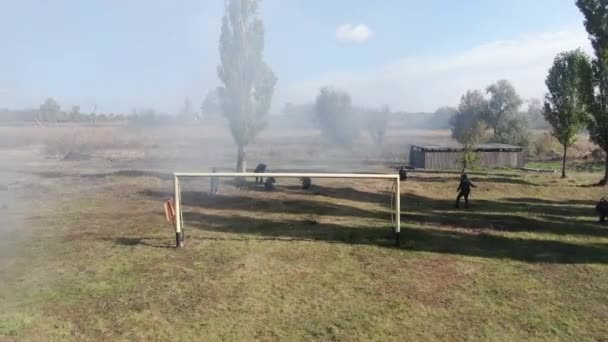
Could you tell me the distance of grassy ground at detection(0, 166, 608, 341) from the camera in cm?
903

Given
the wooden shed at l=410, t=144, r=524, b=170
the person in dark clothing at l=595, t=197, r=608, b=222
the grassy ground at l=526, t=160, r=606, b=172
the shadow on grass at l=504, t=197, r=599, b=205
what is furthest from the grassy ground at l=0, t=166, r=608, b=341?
the grassy ground at l=526, t=160, r=606, b=172

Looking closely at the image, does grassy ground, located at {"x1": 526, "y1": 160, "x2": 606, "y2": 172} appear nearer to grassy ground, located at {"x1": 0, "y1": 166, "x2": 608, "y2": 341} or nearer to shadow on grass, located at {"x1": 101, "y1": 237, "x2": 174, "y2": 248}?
grassy ground, located at {"x1": 0, "y1": 166, "x2": 608, "y2": 341}

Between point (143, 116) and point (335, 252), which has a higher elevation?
point (143, 116)

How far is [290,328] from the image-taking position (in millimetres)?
8953

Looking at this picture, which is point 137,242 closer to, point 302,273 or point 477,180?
point 302,273

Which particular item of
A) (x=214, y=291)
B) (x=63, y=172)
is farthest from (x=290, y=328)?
(x=63, y=172)

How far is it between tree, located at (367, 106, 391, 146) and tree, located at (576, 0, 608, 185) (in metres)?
44.9

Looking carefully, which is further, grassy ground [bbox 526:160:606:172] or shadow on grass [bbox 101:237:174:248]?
grassy ground [bbox 526:160:606:172]

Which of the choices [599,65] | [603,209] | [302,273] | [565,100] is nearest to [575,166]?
[565,100]

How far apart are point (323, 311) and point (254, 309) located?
59.4 inches

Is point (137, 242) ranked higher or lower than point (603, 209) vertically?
lower

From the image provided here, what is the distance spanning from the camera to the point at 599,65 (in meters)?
29.2

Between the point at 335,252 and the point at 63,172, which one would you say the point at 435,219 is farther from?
the point at 63,172

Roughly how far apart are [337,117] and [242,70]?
4431 centimetres
